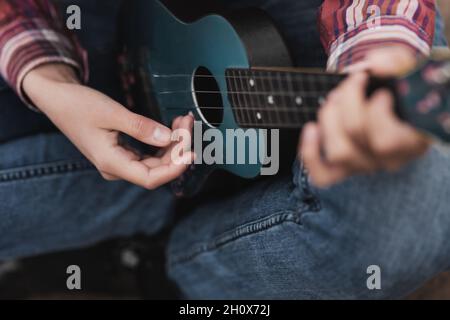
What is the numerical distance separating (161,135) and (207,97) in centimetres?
9

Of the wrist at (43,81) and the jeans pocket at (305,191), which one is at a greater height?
the wrist at (43,81)

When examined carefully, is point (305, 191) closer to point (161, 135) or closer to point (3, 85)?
point (161, 135)

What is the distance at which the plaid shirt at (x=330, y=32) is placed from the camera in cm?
61

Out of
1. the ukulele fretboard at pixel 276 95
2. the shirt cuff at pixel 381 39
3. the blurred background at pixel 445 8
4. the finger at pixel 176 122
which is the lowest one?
the ukulele fretboard at pixel 276 95

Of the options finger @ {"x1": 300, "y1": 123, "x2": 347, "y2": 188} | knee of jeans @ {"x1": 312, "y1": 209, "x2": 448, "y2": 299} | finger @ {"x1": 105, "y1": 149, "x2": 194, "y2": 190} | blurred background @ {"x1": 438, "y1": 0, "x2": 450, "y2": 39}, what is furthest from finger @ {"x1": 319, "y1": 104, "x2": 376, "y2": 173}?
blurred background @ {"x1": 438, "y1": 0, "x2": 450, "y2": 39}

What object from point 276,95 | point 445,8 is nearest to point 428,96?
point 276,95

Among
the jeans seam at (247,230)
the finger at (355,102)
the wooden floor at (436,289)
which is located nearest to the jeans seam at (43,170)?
the jeans seam at (247,230)

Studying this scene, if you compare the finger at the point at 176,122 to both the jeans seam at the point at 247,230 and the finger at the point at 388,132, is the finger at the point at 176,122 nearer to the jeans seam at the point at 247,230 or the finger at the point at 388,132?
the jeans seam at the point at 247,230

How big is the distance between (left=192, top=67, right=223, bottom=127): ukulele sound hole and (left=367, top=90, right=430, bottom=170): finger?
0.26 m

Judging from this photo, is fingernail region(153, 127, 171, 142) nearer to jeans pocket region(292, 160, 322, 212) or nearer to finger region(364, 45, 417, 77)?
jeans pocket region(292, 160, 322, 212)

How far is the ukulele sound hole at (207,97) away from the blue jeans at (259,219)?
0.40 ft

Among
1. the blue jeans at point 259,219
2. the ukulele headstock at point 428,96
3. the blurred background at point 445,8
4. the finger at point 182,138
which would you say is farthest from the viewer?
the blurred background at point 445,8

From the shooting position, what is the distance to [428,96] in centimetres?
41
